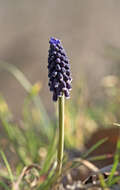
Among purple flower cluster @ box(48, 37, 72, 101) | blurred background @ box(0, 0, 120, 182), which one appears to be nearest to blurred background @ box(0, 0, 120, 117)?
blurred background @ box(0, 0, 120, 182)

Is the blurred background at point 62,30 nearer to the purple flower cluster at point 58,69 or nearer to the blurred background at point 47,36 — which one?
the blurred background at point 47,36

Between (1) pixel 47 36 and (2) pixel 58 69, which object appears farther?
(1) pixel 47 36

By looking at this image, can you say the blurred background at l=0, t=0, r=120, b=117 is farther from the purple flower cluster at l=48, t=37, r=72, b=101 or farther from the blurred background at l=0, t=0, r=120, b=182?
the purple flower cluster at l=48, t=37, r=72, b=101

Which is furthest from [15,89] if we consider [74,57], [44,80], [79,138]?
[79,138]

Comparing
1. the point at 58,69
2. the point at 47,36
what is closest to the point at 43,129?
the point at 58,69

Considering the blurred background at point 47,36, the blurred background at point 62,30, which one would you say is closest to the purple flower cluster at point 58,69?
the blurred background at point 47,36

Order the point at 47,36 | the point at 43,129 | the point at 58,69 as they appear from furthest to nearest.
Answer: the point at 47,36 → the point at 43,129 → the point at 58,69

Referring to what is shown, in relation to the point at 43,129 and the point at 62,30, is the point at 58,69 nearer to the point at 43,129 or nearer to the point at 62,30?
the point at 43,129
